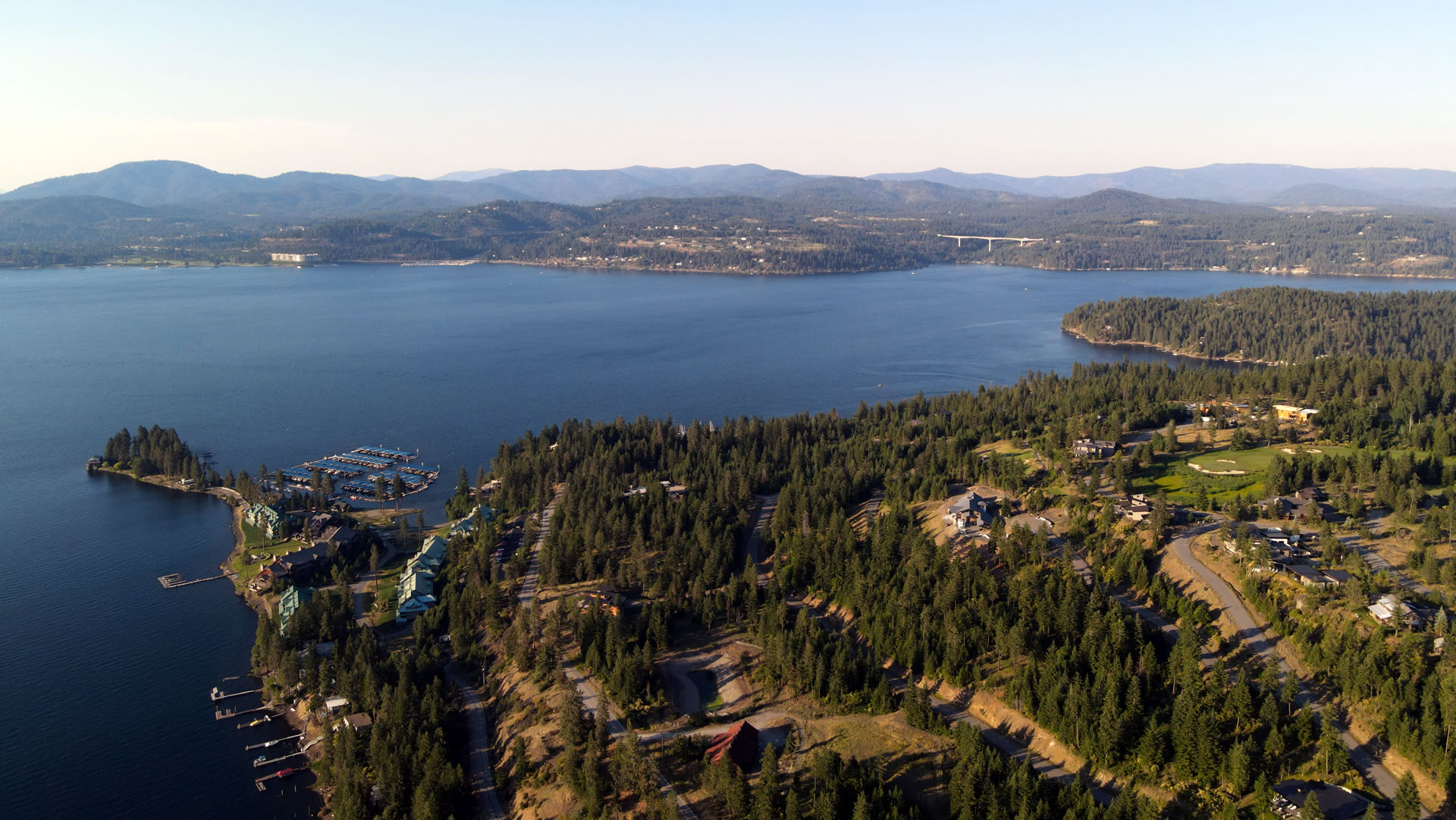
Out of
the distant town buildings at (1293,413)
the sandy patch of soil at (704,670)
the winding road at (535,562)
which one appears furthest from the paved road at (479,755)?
the distant town buildings at (1293,413)

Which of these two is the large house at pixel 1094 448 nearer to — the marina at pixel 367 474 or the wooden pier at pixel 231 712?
the marina at pixel 367 474

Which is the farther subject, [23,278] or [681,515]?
[23,278]

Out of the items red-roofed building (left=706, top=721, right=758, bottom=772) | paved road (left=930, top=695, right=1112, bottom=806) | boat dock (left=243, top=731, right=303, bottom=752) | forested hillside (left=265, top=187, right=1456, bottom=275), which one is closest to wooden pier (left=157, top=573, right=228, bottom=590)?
boat dock (left=243, top=731, right=303, bottom=752)

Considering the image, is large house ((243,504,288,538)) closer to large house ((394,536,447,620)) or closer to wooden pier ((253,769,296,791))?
large house ((394,536,447,620))

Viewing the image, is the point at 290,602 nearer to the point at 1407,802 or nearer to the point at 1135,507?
the point at 1135,507

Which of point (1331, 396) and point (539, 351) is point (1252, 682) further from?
point (539, 351)

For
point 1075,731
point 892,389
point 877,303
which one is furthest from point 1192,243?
point 1075,731
